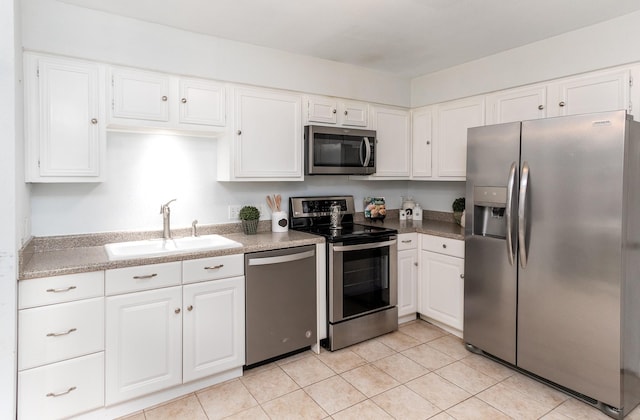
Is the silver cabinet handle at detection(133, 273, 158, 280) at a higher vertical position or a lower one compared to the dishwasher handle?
lower

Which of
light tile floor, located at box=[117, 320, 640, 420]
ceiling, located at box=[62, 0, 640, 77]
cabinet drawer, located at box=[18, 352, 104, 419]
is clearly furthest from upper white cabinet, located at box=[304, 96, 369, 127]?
cabinet drawer, located at box=[18, 352, 104, 419]

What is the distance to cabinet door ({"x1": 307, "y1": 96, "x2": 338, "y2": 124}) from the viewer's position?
10.3 ft

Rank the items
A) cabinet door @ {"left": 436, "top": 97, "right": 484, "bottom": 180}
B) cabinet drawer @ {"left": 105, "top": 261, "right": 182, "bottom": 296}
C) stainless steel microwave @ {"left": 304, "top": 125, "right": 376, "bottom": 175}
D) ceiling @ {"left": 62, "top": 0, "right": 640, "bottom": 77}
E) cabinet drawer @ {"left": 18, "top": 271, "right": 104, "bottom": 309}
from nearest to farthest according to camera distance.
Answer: cabinet drawer @ {"left": 18, "top": 271, "right": 104, "bottom": 309} < cabinet drawer @ {"left": 105, "top": 261, "right": 182, "bottom": 296} < ceiling @ {"left": 62, "top": 0, "right": 640, "bottom": 77} < stainless steel microwave @ {"left": 304, "top": 125, "right": 376, "bottom": 175} < cabinet door @ {"left": 436, "top": 97, "right": 484, "bottom": 180}

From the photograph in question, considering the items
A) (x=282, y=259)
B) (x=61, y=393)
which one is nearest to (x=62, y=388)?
(x=61, y=393)

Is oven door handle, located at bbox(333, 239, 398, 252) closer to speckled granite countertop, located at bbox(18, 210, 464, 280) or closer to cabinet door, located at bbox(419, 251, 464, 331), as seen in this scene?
speckled granite countertop, located at bbox(18, 210, 464, 280)

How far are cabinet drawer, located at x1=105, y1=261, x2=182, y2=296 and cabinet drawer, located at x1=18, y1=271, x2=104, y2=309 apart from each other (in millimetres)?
53

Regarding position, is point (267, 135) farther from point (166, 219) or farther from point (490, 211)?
point (490, 211)

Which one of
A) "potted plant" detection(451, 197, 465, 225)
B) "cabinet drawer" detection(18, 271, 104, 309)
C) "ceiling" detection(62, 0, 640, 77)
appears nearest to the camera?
"cabinet drawer" detection(18, 271, 104, 309)

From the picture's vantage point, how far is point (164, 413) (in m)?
2.16

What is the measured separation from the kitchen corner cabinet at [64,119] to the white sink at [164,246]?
1.56 ft

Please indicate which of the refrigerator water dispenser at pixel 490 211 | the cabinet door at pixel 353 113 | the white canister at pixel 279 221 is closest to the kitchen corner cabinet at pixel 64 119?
the white canister at pixel 279 221

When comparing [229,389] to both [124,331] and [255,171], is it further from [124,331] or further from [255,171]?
[255,171]

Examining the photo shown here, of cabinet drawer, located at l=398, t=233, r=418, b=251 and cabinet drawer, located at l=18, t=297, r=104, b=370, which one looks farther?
cabinet drawer, located at l=398, t=233, r=418, b=251

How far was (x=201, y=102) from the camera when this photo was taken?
2625 millimetres
